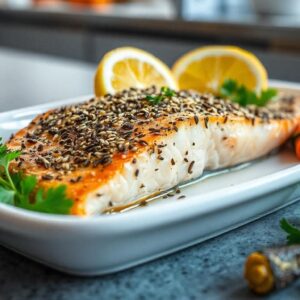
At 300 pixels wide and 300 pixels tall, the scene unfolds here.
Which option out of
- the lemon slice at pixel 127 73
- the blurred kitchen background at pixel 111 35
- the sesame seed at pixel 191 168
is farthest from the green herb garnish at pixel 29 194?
the blurred kitchen background at pixel 111 35

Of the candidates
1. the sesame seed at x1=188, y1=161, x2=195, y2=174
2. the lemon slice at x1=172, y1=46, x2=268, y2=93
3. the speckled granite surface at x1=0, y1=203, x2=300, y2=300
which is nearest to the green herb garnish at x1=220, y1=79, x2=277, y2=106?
the lemon slice at x1=172, y1=46, x2=268, y2=93

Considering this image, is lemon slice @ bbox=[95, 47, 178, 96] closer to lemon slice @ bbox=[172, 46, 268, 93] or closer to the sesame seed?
lemon slice @ bbox=[172, 46, 268, 93]

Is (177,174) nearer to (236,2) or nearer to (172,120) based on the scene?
(172,120)

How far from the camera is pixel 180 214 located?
3.03ft

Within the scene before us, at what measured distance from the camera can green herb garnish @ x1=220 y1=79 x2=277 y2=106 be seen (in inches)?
69.3

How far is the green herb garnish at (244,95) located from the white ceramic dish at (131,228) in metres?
0.66

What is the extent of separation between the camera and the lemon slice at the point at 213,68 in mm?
1912

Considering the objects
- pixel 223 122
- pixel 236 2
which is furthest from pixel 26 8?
pixel 223 122

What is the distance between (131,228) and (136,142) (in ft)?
1.15

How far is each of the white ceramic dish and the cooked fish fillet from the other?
4.0 inches

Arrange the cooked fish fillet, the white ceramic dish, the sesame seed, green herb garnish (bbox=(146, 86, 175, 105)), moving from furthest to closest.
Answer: green herb garnish (bbox=(146, 86, 175, 105))
the sesame seed
the cooked fish fillet
the white ceramic dish

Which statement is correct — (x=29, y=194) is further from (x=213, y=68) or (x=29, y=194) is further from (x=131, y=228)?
(x=213, y=68)

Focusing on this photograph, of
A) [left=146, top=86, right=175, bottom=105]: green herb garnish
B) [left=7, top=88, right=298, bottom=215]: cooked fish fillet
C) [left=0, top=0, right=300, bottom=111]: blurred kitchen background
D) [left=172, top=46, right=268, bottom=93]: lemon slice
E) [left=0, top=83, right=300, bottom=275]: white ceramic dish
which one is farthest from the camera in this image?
[left=0, top=0, right=300, bottom=111]: blurred kitchen background

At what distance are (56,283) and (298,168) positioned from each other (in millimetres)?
476
